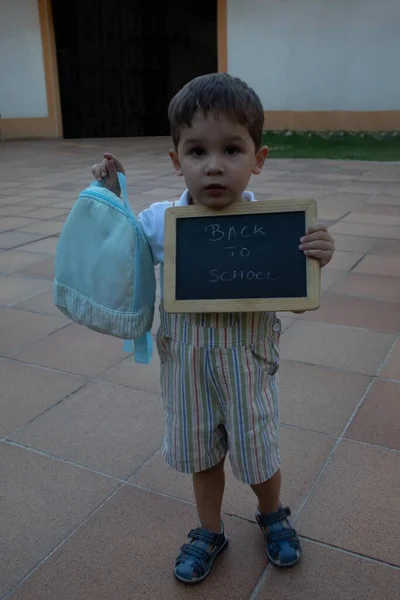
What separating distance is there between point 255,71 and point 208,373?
475 inches

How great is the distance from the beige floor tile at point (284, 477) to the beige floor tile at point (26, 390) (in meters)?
0.66

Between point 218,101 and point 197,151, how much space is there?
0.42 ft

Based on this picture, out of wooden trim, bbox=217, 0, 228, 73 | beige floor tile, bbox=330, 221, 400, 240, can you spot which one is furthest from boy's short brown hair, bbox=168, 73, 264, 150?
wooden trim, bbox=217, 0, 228, 73

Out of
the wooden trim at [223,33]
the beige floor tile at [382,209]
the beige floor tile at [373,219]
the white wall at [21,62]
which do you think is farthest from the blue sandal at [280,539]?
the white wall at [21,62]

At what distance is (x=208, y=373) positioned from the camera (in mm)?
1605

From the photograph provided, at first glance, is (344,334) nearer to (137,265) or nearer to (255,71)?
(137,265)

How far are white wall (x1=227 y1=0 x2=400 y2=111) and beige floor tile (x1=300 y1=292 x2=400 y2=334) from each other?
9.02 metres

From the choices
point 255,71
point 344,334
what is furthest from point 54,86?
point 344,334

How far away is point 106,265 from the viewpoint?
1.57 metres

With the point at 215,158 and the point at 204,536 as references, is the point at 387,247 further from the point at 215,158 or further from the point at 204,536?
the point at 215,158

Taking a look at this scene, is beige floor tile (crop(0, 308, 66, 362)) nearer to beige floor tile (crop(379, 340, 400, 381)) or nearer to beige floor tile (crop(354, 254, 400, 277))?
beige floor tile (crop(379, 340, 400, 381))

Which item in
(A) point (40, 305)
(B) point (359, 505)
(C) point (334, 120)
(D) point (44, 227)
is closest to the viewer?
(B) point (359, 505)

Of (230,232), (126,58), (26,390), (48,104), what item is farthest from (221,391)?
(48,104)

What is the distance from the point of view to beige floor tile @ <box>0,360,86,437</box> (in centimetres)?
264
